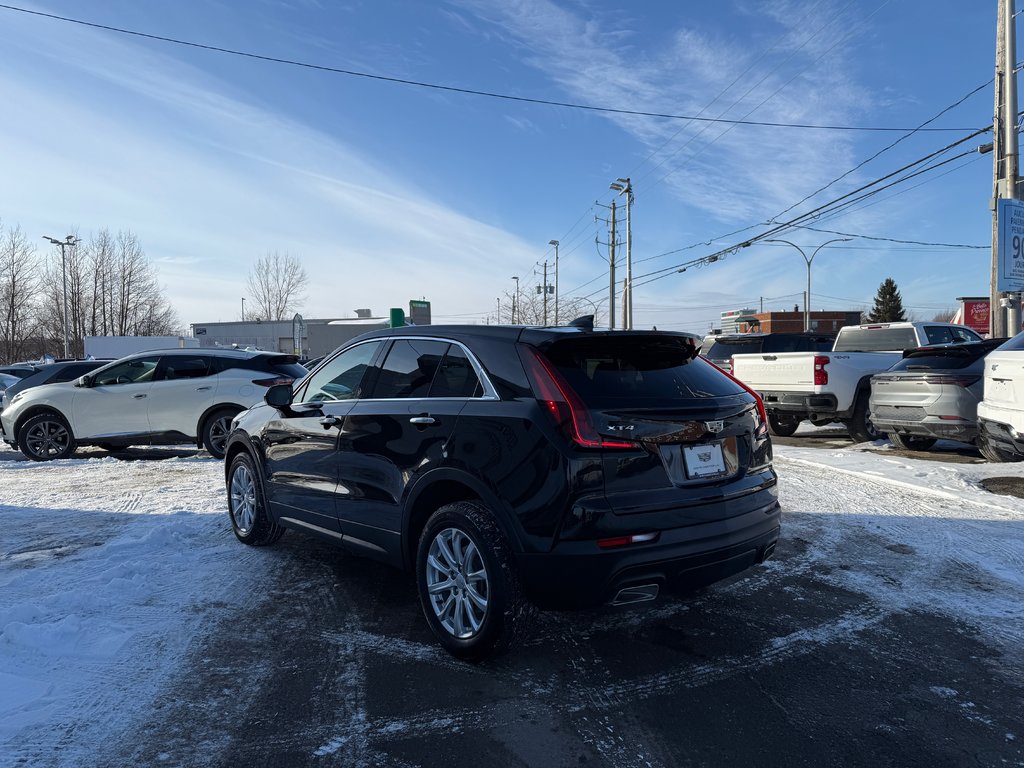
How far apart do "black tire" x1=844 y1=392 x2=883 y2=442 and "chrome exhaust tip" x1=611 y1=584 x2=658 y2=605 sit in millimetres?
9261

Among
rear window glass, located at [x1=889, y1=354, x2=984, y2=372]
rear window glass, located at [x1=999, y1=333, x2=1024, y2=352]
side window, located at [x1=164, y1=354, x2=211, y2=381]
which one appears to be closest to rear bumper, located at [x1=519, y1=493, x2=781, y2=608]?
rear window glass, located at [x1=999, y1=333, x2=1024, y2=352]

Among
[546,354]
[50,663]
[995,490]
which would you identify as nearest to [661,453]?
[546,354]

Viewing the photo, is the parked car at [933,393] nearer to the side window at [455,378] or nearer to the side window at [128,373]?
the side window at [455,378]

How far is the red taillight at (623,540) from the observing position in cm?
297

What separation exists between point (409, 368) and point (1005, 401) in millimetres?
6748

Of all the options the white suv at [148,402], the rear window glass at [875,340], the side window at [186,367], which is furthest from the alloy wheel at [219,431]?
the rear window glass at [875,340]

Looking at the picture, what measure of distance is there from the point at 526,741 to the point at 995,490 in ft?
20.8

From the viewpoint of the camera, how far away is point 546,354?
333cm

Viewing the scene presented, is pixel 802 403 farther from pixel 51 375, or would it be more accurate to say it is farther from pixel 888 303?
pixel 888 303

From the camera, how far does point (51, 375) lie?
41.5 ft

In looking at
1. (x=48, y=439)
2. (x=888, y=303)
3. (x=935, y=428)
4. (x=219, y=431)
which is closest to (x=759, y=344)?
(x=935, y=428)

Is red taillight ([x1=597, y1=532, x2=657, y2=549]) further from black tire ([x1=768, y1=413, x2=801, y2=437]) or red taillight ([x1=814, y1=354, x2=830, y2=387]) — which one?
black tire ([x1=768, y1=413, x2=801, y2=437])

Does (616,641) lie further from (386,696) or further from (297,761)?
(297,761)

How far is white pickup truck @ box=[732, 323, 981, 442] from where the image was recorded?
10680mm
